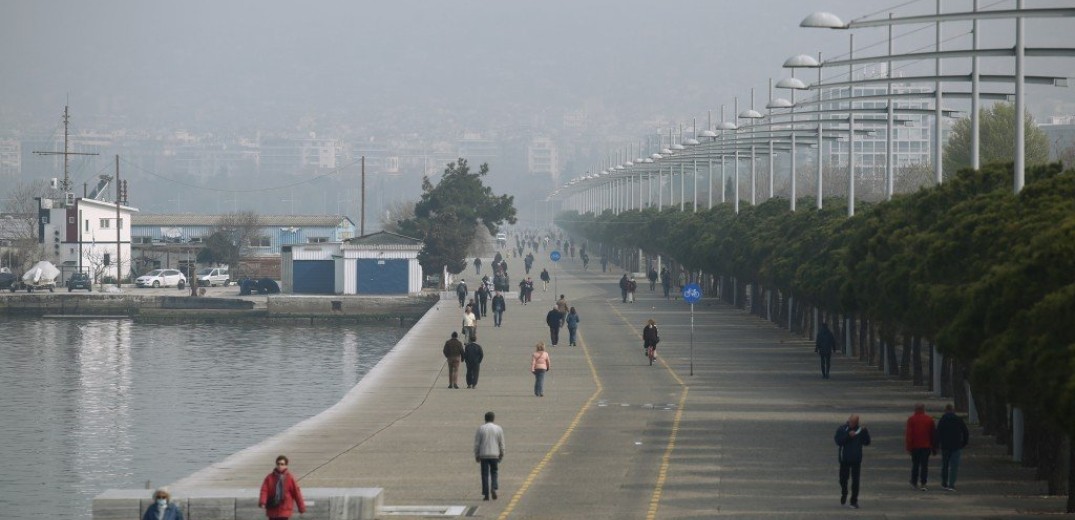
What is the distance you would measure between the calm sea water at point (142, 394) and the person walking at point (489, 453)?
10.3 meters

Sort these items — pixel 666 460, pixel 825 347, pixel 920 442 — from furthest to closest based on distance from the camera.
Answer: pixel 825 347
pixel 666 460
pixel 920 442

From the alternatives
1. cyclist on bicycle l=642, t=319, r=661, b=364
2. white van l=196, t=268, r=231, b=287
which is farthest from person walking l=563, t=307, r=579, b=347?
white van l=196, t=268, r=231, b=287

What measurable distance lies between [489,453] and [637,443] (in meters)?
7.79

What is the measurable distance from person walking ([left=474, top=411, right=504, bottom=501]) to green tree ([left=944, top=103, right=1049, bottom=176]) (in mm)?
80281

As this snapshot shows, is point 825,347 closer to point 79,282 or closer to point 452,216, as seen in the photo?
point 452,216

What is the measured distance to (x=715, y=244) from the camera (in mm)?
83438

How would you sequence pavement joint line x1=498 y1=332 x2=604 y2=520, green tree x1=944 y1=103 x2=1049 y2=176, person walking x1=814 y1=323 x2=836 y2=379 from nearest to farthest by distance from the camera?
pavement joint line x1=498 y1=332 x2=604 y2=520, person walking x1=814 y1=323 x2=836 y2=379, green tree x1=944 y1=103 x2=1049 y2=176

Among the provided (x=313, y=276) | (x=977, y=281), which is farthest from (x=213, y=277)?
(x=977, y=281)

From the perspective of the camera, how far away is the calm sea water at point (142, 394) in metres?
41.3

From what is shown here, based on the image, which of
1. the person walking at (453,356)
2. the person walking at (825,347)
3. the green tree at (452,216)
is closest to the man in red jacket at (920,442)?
the person walking at (453,356)

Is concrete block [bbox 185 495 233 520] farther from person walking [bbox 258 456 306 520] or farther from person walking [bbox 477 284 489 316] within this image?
person walking [bbox 477 284 489 316]

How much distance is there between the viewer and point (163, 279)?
12244 cm

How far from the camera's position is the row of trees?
969 inches

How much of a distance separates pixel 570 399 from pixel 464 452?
10579 mm
